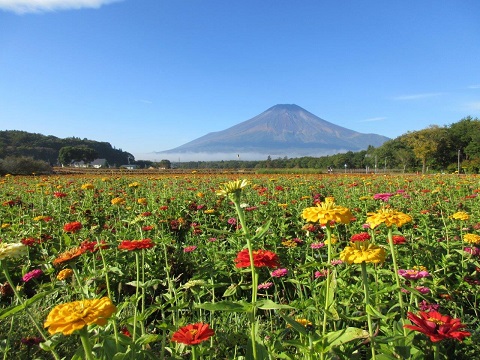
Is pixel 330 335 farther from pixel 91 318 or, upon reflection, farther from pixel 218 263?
pixel 218 263

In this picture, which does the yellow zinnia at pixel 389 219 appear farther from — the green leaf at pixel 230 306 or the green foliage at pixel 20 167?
the green foliage at pixel 20 167

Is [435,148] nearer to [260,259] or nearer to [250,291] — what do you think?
[250,291]

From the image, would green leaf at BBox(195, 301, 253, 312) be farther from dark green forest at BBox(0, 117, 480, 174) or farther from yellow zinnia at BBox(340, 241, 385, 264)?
dark green forest at BBox(0, 117, 480, 174)

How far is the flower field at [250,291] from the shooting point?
3.55 feet

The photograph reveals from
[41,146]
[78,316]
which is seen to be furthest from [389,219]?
[41,146]

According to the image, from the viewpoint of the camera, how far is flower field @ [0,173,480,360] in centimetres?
108

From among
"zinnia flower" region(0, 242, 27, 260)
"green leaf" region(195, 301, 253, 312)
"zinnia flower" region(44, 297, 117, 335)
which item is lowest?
"green leaf" region(195, 301, 253, 312)

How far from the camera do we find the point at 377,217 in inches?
54.4

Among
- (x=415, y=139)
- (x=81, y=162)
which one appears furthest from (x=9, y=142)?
(x=415, y=139)

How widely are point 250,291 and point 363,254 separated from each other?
1710 millimetres

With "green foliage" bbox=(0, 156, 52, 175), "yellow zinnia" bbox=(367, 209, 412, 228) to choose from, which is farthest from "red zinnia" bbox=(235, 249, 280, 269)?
"green foliage" bbox=(0, 156, 52, 175)

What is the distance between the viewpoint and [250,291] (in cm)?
268

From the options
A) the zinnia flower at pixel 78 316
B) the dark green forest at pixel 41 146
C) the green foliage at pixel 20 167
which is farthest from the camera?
the dark green forest at pixel 41 146

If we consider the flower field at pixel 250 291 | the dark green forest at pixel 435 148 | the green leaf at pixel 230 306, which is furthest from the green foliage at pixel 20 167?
the dark green forest at pixel 435 148
